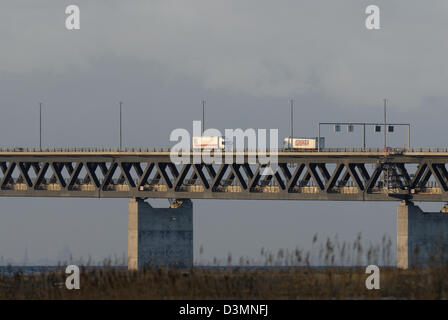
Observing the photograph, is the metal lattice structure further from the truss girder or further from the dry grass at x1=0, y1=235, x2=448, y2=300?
the dry grass at x1=0, y1=235, x2=448, y2=300

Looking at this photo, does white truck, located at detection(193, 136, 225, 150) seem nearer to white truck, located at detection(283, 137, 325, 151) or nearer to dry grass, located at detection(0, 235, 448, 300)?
white truck, located at detection(283, 137, 325, 151)

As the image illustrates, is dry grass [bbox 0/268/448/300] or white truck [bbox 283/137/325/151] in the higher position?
white truck [bbox 283/137/325/151]

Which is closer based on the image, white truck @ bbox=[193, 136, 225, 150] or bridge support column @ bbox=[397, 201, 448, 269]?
bridge support column @ bbox=[397, 201, 448, 269]

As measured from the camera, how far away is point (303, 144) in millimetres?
132875

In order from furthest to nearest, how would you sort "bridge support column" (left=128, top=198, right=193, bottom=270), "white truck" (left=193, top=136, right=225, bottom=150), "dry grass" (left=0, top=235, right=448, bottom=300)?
"bridge support column" (left=128, top=198, right=193, bottom=270) < "white truck" (left=193, top=136, right=225, bottom=150) < "dry grass" (left=0, top=235, right=448, bottom=300)

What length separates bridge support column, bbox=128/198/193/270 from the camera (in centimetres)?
14675

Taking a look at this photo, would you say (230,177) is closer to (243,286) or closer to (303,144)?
(303,144)

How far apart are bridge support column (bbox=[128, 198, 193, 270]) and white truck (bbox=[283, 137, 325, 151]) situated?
70.0 ft

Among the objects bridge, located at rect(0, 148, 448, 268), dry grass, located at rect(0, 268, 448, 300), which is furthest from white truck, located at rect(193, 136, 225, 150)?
dry grass, located at rect(0, 268, 448, 300)

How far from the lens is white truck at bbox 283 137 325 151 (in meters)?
132

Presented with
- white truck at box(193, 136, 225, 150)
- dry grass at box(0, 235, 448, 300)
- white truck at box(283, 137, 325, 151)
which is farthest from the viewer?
white truck at box(193, 136, 225, 150)

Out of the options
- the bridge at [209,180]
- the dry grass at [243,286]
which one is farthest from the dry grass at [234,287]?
the bridge at [209,180]

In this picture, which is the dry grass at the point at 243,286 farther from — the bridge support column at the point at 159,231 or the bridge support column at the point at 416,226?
the bridge support column at the point at 159,231

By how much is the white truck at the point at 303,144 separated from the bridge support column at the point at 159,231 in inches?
839
